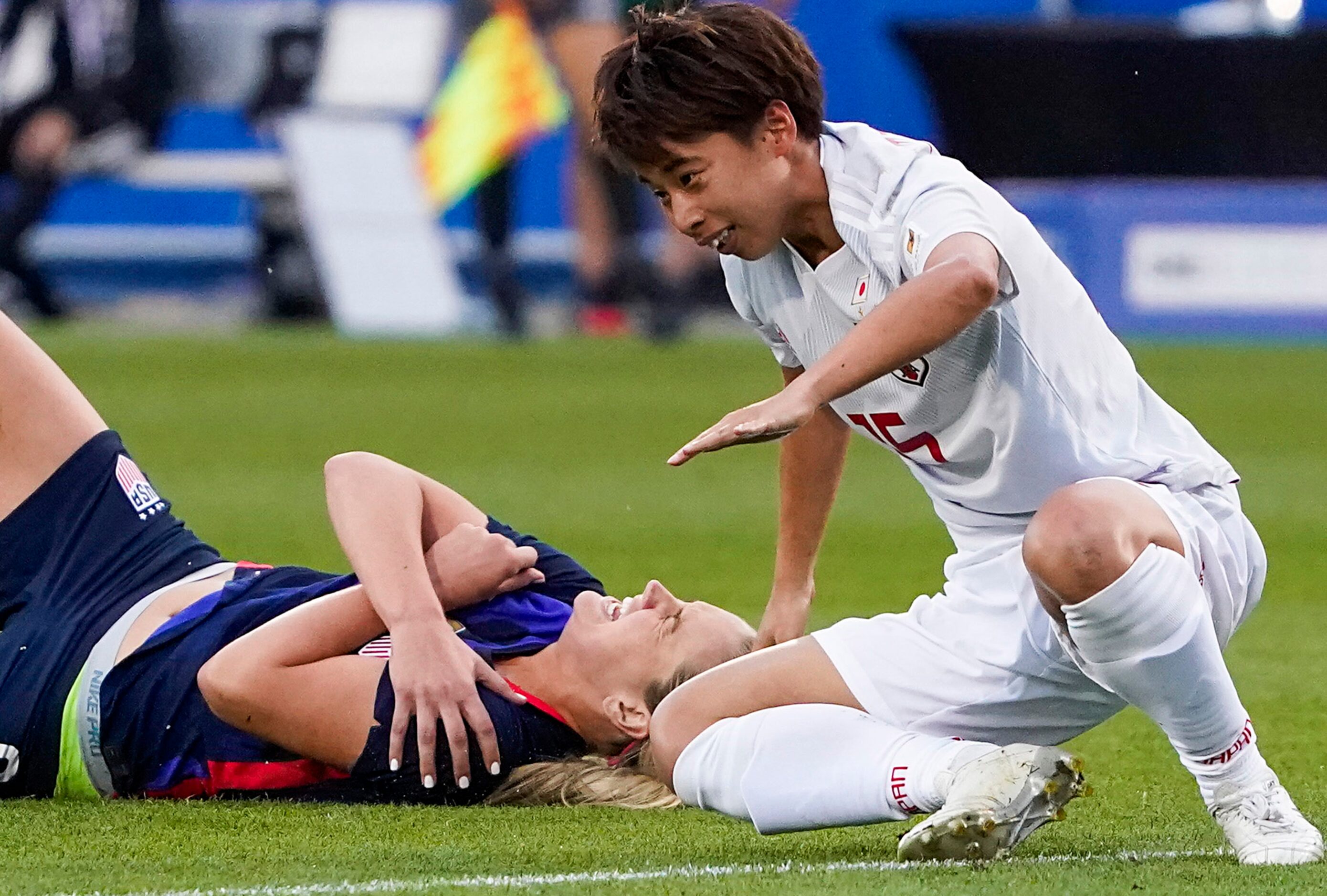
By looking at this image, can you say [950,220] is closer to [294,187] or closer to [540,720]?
[540,720]

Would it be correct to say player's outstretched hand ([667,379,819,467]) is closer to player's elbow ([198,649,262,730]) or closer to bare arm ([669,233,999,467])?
bare arm ([669,233,999,467])

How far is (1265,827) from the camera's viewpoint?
10.6 ft

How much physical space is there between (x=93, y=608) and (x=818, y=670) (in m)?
1.41

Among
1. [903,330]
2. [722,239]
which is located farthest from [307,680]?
[903,330]

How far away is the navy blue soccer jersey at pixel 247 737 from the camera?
3.88 m

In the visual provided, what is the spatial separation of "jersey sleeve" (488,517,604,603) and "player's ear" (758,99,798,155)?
3.45 feet

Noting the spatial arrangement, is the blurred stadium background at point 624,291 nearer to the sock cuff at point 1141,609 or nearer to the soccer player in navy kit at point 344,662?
the soccer player in navy kit at point 344,662

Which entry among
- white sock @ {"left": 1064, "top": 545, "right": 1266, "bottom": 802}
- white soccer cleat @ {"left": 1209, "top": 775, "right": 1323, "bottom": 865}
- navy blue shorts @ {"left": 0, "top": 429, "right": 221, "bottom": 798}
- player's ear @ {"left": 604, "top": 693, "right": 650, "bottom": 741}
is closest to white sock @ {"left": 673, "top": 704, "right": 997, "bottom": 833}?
white sock @ {"left": 1064, "top": 545, "right": 1266, "bottom": 802}

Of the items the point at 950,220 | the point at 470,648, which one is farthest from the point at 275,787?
the point at 950,220

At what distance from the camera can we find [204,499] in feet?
29.1

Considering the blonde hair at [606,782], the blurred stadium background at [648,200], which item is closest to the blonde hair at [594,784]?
the blonde hair at [606,782]

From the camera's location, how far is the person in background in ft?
56.9

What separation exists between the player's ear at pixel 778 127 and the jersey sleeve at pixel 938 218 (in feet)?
0.63

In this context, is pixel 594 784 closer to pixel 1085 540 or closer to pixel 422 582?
pixel 422 582
